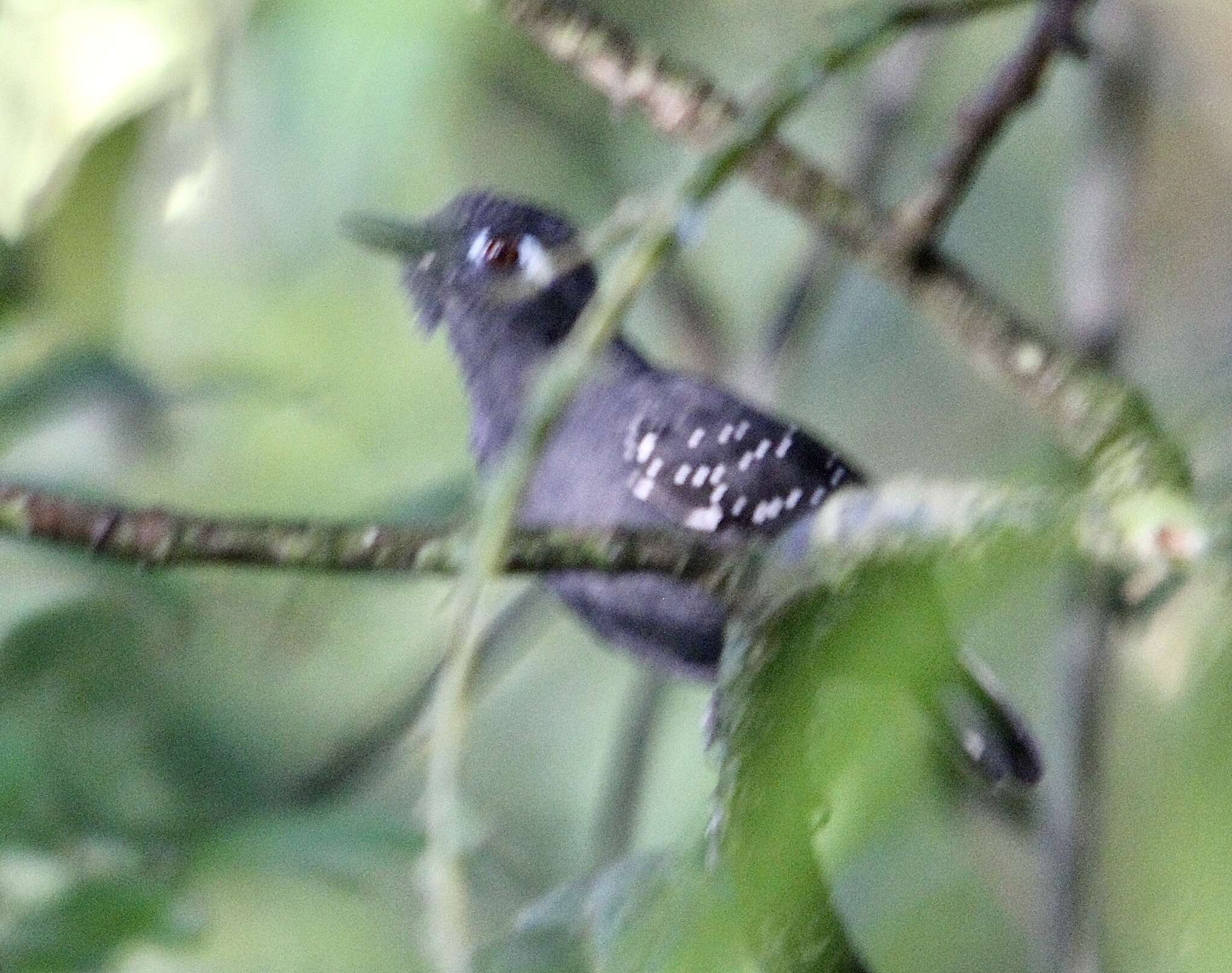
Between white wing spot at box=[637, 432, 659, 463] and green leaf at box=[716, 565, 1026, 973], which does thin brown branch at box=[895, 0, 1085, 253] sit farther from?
green leaf at box=[716, 565, 1026, 973]

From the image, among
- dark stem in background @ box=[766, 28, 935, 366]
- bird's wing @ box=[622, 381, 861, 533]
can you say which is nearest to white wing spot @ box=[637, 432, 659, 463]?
bird's wing @ box=[622, 381, 861, 533]

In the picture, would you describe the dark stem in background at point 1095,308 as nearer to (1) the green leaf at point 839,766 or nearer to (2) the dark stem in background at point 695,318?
(2) the dark stem in background at point 695,318

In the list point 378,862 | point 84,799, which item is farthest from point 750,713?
point 84,799

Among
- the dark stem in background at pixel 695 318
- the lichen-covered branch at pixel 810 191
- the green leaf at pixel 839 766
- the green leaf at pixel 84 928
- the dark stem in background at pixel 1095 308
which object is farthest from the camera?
the dark stem in background at pixel 695 318

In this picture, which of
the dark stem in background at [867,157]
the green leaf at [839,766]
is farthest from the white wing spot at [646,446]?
the green leaf at [839,766]

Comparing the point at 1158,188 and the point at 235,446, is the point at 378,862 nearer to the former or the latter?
the point at 235,446

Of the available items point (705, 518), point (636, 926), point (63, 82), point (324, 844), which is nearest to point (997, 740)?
point (705, 518)

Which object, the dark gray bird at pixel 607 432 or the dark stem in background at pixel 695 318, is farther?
the dark stem in background at pixel 695 318
